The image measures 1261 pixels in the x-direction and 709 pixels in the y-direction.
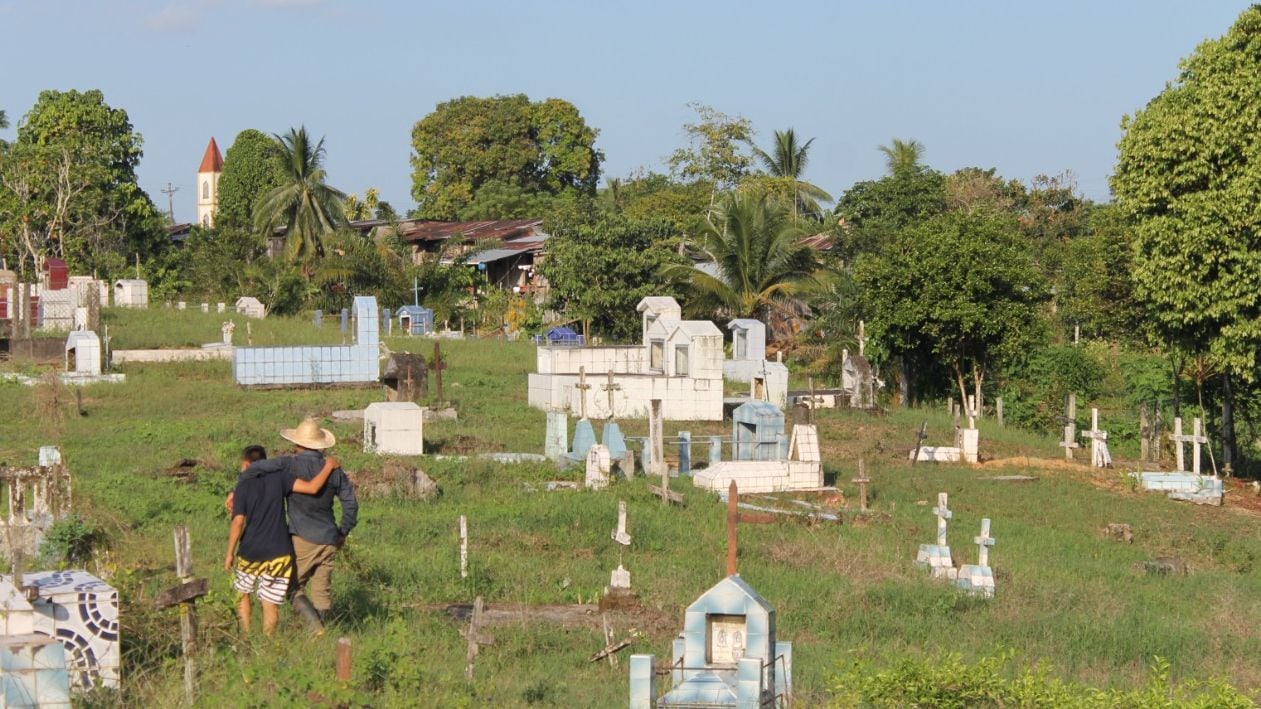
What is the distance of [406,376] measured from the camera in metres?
24.4

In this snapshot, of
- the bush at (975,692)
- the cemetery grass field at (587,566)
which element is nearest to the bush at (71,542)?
the cemetery grass field at (587,566)

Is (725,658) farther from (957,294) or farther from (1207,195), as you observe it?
(957,294)

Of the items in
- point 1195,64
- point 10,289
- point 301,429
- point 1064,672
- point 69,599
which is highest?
point 1195,64

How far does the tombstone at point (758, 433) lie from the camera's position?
20.8 meters

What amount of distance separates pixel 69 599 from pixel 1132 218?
2045cm

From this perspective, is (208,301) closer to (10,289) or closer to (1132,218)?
(10,289)

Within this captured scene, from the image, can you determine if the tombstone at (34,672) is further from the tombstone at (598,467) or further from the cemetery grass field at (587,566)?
the tombstone at (598,467)

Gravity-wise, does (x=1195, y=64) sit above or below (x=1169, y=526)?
above

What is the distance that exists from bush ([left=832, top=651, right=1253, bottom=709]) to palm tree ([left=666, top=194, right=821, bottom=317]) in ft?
97.0

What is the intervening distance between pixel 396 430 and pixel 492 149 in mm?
53990

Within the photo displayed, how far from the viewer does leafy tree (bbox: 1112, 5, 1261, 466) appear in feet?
72.0

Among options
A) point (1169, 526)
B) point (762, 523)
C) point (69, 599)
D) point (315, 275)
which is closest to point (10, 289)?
point (315, 275)

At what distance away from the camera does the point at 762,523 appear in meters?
16.3

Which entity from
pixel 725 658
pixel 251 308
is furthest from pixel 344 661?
pixel 251 308
